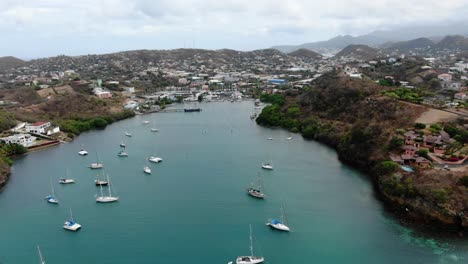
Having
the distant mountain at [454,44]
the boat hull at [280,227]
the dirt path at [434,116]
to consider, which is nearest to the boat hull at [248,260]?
the boat hull at [280,227]

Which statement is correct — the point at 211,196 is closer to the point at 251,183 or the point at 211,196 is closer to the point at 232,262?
the point at 251,183

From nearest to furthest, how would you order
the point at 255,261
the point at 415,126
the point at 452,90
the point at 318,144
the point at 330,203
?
the point at 255,261, the point at 330,203, the point at 415,126, the point at 318,144, the point at 452,90

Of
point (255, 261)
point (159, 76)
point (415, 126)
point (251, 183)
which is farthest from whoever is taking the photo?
point (159, 76)

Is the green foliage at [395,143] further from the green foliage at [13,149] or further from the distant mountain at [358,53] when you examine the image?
the distant mountain at [358,53]

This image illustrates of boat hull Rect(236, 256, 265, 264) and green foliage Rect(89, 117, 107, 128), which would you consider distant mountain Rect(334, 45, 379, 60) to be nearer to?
green foliage Rect(89, 117, 107, 128)

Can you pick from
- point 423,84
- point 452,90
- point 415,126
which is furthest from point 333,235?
point 423,84

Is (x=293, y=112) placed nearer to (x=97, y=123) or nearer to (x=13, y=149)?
(x=97, y=123)
